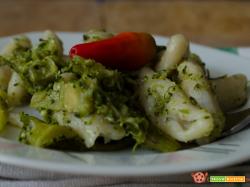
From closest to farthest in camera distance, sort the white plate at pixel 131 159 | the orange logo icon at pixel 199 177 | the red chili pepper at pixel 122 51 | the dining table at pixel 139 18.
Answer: the white plate at pixel 131 159, the orange logo icon at pixel 199 177, the red chili pepper at pixel 122 51, the dining table at pixel 139 18

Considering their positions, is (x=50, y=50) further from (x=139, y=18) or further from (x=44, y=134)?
(x=139, y=18)

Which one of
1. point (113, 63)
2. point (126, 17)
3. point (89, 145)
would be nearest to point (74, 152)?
point (89, 145)

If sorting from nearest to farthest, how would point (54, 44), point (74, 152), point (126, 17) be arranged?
point (74, 152), point (54, 44), point (126, 17)

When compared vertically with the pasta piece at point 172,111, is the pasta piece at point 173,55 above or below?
above

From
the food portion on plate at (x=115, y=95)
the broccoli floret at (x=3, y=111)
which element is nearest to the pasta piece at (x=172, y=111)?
the food portion on plate at (x=115, y=95)

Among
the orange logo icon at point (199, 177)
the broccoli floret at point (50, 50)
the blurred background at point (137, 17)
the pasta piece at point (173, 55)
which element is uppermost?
the pasta piece at point (173, 55)

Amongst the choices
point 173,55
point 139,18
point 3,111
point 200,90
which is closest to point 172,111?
point 200,90

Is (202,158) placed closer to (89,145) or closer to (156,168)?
(156,168)

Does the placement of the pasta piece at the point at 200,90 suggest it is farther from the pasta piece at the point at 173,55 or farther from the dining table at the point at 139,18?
the dining table at the point at 139,18
